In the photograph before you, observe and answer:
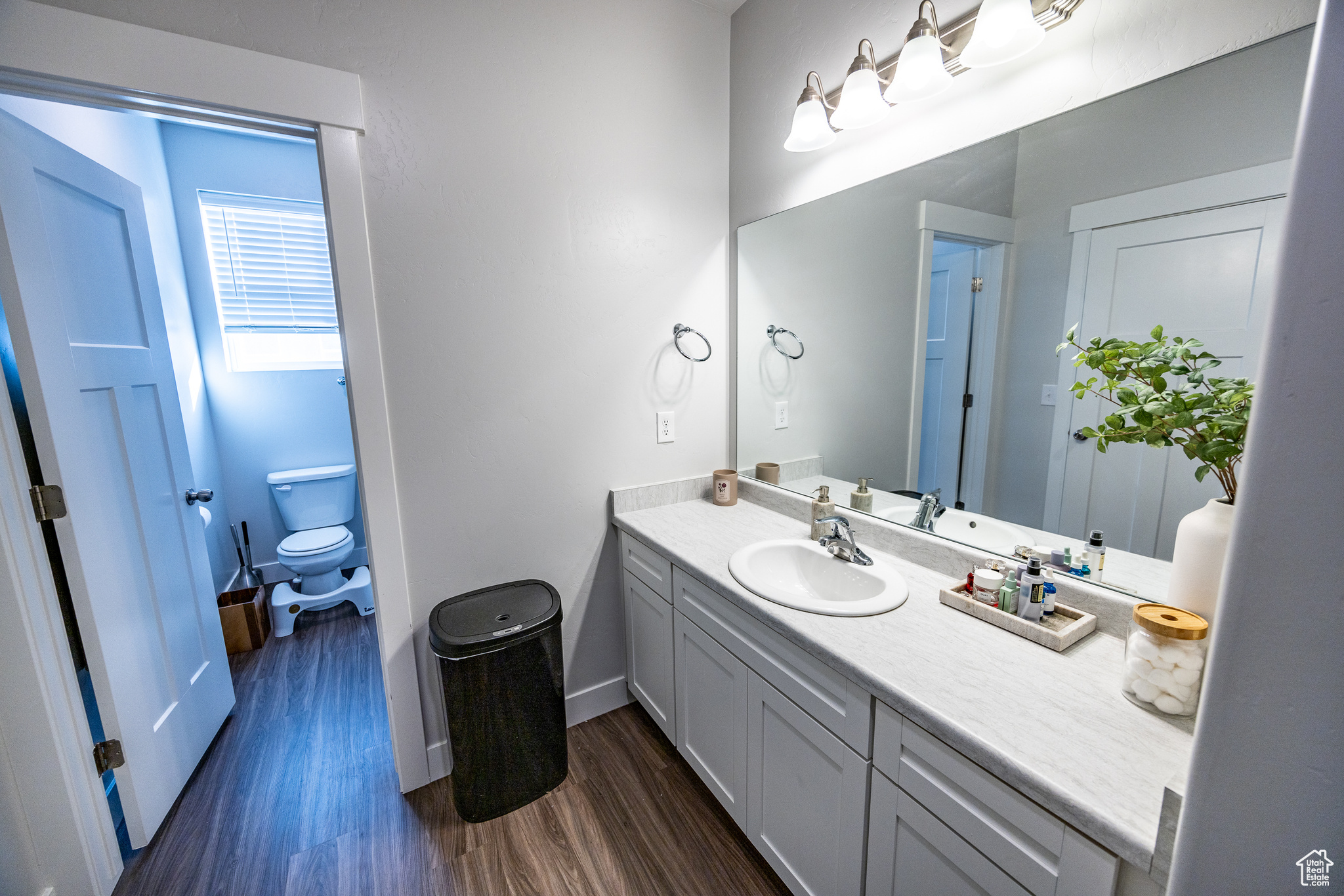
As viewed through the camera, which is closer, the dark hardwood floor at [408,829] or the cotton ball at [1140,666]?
the cotton ball at [1140,666]

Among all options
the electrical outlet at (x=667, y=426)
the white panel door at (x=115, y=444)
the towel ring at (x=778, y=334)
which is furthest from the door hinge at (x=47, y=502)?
the towel ring at (x=778, y=334)

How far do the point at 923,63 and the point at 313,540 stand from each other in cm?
317

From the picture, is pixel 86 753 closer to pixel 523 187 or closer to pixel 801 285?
pixel 523 187

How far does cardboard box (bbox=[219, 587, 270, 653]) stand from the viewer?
2.42 metres

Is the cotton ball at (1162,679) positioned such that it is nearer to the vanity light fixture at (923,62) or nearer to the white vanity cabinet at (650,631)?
the white vanity cabinet at (650,631)

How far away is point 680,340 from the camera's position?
1.94m

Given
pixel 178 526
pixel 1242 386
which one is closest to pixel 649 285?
pixel 1242 386

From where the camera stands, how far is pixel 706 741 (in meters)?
1.48

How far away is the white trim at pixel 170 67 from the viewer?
1.04m

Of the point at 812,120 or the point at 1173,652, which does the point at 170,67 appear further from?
the point at 1173,652

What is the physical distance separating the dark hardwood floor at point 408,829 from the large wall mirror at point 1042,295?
1.10 meters

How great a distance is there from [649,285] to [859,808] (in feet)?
5.28

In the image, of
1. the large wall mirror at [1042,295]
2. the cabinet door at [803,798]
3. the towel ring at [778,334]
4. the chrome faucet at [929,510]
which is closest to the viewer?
the large wall mirror at [1042,295]

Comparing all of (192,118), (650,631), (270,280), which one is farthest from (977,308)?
(270,280)
